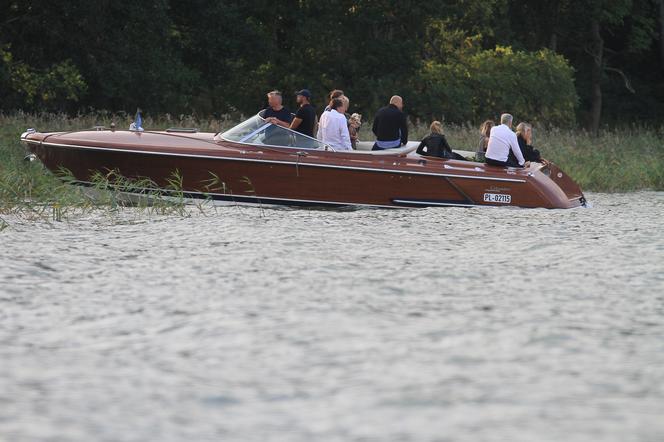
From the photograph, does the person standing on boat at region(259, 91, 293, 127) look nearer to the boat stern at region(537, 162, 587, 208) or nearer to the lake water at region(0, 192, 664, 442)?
the boat stern at region(537, 162, 587, 208)

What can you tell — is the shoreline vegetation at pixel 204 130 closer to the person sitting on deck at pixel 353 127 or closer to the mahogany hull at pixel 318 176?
the mahogany hull at pixel 318 176

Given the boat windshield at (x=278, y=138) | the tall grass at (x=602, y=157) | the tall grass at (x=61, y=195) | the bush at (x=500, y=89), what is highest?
the bush at (x=500, y=89)

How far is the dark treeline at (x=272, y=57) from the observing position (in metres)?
29.8

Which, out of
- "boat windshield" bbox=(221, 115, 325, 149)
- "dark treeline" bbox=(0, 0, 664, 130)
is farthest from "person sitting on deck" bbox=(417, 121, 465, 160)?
"dark treeline" bbox=(0, 0, 664, 130)

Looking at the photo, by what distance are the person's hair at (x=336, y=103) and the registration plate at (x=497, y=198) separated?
6.99ft

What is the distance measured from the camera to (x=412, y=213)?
1472 cm

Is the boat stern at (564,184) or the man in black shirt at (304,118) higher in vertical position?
the man in black shirt at (304,118)

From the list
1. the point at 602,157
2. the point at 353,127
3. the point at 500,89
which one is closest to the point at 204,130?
the point at 353,127

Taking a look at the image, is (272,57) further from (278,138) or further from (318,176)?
(318,176)

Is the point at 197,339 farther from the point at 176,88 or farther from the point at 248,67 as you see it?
the point at 248,67

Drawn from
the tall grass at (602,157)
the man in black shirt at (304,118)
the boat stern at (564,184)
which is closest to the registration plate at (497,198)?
the boat stern at (564,184)

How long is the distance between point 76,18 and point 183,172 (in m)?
16.0

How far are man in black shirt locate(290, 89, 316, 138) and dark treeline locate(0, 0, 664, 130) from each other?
13.5m

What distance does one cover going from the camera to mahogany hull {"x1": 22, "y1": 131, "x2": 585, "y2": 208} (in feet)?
48.9
